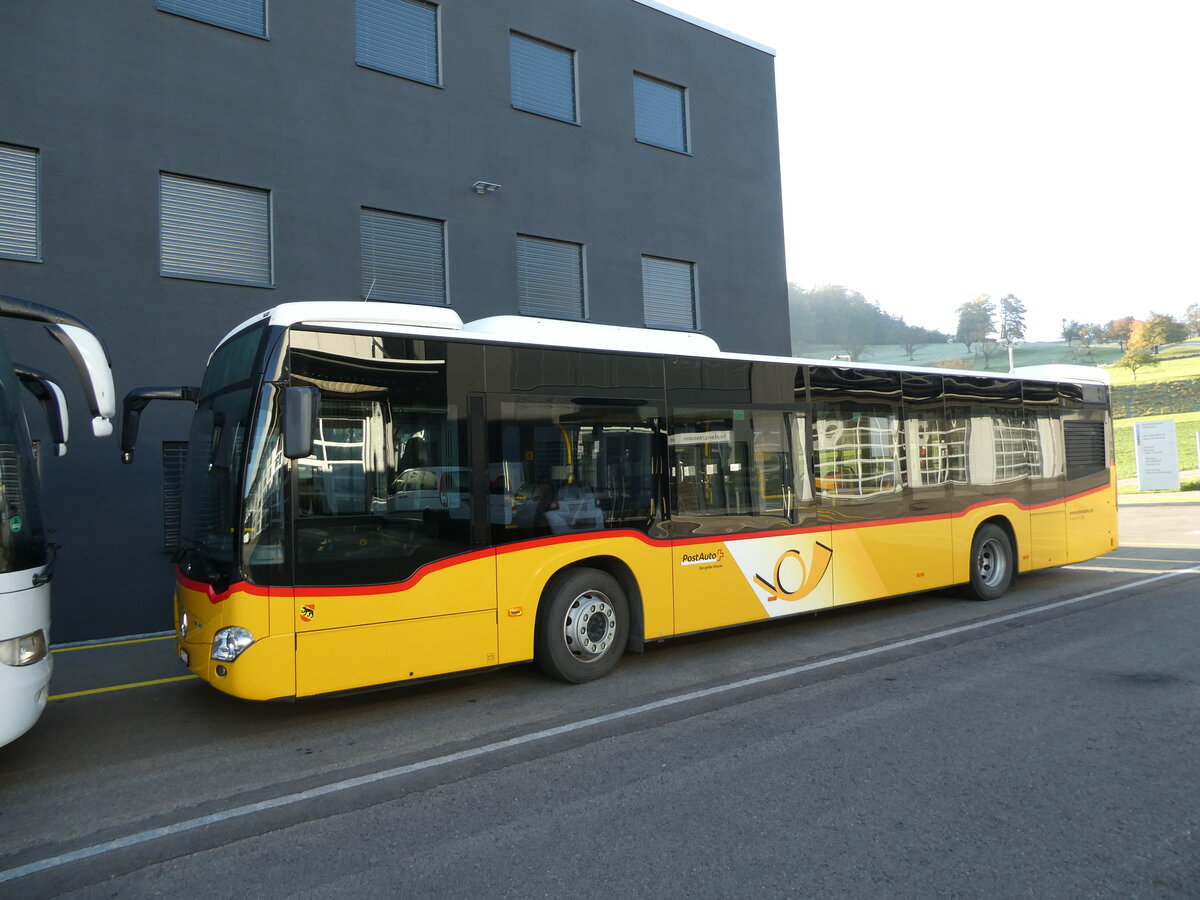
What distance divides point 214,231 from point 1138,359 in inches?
3082

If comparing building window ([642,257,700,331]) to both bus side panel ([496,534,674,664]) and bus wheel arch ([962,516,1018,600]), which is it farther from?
bus side panel ([496,534,674,664])

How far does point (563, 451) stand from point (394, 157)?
24.6 feet

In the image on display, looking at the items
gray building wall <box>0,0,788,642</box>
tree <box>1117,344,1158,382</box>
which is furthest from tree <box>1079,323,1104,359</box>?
gray building wall <box>0,0,788,642</box>

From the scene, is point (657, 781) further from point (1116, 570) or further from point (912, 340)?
point (912, 340)

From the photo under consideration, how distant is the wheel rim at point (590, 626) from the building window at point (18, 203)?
25.5ft

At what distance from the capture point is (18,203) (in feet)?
31.0

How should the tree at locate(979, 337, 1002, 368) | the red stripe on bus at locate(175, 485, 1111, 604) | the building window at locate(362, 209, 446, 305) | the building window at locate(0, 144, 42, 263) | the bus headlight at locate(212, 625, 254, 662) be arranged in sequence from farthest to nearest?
the tree at locate(979, 337, 1002, 368) < the building window at locate(362, 209, 446, 305) < the building window at locate(0, 144, 42, 263) < the red stripe on bus at locate(175, 485, 1111, 604) < the bus headlight at locate(212, 625, 254, 662)

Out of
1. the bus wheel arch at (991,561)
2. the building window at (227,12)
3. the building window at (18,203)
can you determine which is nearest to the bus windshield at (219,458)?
the building window at (18,203)

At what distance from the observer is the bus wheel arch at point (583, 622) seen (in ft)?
21.3

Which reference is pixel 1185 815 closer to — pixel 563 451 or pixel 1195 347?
pixel 563 451

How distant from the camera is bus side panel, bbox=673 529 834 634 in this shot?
7230 millimetres

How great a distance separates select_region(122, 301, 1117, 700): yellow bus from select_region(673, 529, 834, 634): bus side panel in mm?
23

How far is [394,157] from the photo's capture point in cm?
1203

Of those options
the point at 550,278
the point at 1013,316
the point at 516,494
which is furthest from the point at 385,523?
the point at 1013,316
